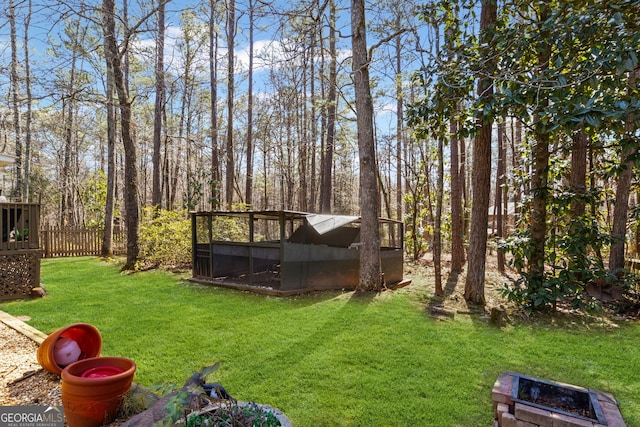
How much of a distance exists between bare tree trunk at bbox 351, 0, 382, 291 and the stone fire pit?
14.1ft

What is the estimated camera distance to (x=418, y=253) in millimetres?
11367

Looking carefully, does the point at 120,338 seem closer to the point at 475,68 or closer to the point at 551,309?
the point at 475,68

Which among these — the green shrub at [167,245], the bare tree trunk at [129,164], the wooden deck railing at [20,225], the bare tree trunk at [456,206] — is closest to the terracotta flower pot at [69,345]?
the wooden deck railing at [20,225]

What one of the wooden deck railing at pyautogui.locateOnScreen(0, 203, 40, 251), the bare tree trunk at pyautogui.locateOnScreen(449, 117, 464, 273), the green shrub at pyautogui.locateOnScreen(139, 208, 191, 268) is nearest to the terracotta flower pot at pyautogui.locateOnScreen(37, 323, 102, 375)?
the wooden deck railing at pyautogui.locateOnScreen(0, 203, 40, 251)

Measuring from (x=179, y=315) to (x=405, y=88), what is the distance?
7.83 metres

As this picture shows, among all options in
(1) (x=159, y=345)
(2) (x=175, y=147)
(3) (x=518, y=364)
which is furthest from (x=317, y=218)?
(2) (x=175, y=147)

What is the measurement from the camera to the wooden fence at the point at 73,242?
11266 millimetres

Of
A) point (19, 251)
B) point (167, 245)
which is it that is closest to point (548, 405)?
point (19, 251)

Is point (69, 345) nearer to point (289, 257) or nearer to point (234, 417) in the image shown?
point (234, 417)

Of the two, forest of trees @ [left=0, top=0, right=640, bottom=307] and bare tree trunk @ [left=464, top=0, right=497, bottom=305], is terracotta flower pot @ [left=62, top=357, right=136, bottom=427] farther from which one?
bare tree trunk @ [left=464, top=0, right=497, bottom=305]

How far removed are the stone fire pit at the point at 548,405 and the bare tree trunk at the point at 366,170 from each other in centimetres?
430

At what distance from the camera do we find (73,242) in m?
11.7

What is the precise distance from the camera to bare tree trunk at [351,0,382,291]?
21.6 ft

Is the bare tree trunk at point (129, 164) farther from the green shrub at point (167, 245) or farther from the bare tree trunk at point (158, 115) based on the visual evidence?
the bare tree trunk at point (158, 115)
